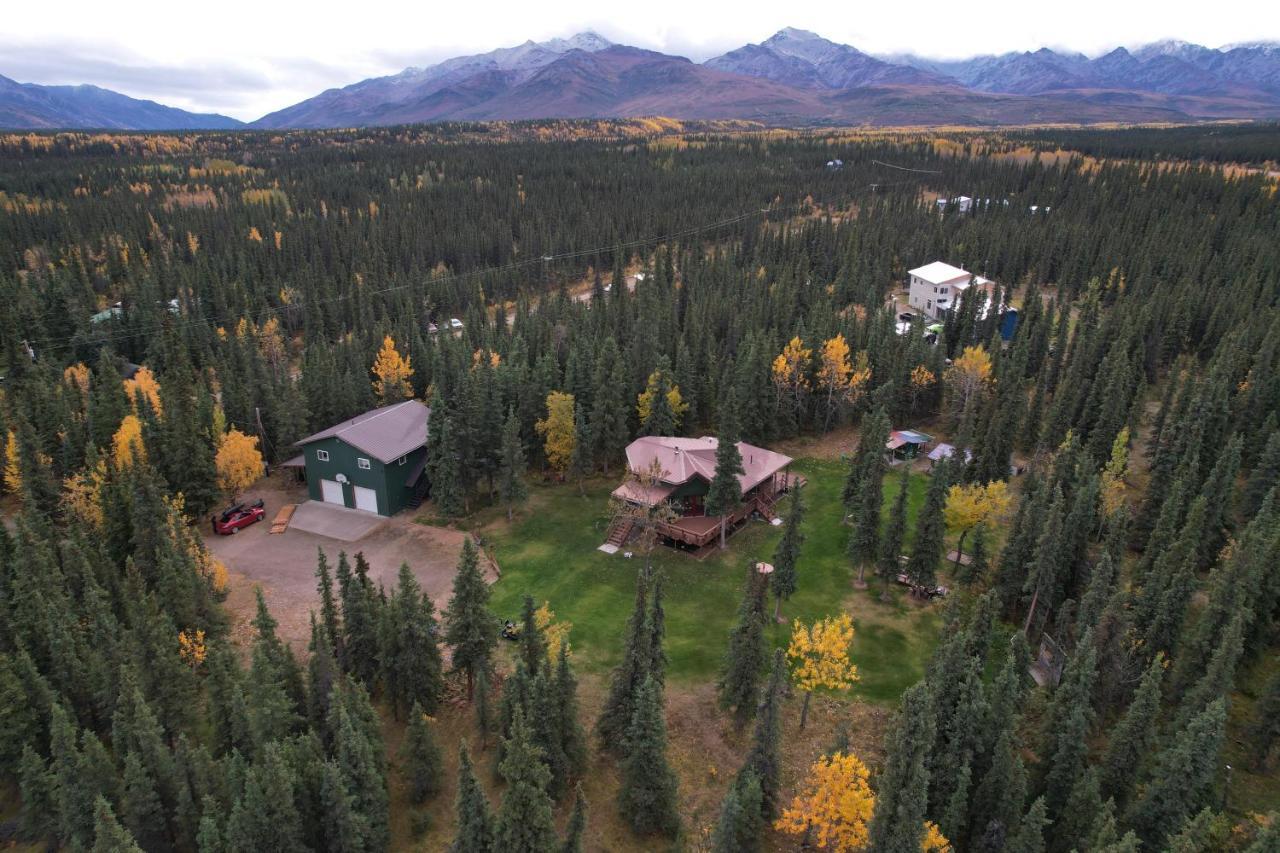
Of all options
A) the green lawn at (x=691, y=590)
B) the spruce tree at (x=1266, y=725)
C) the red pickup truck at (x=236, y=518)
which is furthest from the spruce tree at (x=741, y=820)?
the red pickup truck at (x=236, y=518)

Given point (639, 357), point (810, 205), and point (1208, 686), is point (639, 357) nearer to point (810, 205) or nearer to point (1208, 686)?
point (1208, 686)

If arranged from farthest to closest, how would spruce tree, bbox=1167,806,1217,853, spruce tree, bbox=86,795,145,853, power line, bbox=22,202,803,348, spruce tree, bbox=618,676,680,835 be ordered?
power line, bbox=22,202,803,348
spruce tree, bbox=618,676,680,835
spruce tree, bbox=86,795,145,853
spruce tree, bbox=1167,806,1217,853

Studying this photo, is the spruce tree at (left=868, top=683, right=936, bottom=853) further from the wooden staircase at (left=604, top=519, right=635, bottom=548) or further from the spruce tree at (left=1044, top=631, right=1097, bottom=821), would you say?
the wooden staircase at (left=604, top=519, right=635, bottom=548)

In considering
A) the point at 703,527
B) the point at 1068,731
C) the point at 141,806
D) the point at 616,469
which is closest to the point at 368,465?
the point at 616,469

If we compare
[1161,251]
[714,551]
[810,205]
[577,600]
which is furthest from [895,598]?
[810,205]

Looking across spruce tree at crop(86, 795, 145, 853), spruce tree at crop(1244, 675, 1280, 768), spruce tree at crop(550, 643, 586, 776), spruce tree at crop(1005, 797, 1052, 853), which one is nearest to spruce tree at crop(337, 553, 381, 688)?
spruce tree at crop(550, 643, 586, 776)
